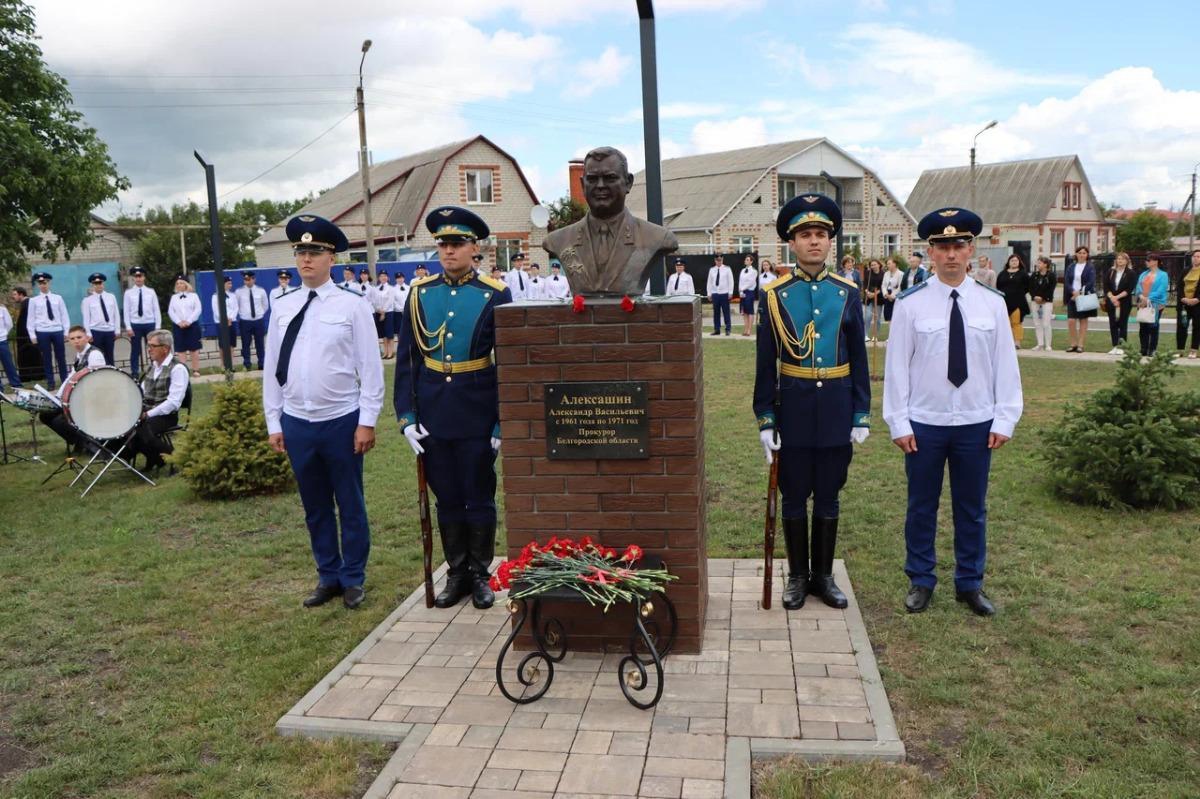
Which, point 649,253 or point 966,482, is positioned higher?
point 649,253

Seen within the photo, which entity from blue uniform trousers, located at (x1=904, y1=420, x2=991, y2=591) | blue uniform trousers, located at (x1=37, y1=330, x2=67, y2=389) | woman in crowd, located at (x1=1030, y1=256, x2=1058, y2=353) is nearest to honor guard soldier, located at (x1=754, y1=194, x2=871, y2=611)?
blue uniform trousers, located at (x1=904, y1=420, x2=991, y2=591)

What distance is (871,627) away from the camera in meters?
4.92

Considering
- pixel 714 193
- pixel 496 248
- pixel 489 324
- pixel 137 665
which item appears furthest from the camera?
pixel 714 193

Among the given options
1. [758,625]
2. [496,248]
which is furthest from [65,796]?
[496,248]

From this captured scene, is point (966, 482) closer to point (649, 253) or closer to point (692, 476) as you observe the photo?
point (692, 476)

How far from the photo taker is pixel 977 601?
198 inches

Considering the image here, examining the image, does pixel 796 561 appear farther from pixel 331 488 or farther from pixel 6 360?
pixel 6 360

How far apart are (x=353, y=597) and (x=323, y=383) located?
4.08 ft

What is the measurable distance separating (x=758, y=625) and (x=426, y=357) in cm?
221

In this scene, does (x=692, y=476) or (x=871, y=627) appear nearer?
(x=692, y=476)

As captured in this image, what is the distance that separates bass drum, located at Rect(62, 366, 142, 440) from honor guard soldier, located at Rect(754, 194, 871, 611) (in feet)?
19.8

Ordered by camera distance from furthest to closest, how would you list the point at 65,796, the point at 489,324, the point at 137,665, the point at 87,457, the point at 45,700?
the point at 87,457 → the point at 489,324 → the point at 137,665 → the point at 45,700 → the point at 65,796

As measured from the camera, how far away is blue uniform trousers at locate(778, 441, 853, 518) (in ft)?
16.5

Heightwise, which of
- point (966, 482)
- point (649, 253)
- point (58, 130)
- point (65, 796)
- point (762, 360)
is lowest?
point (65, 796)
